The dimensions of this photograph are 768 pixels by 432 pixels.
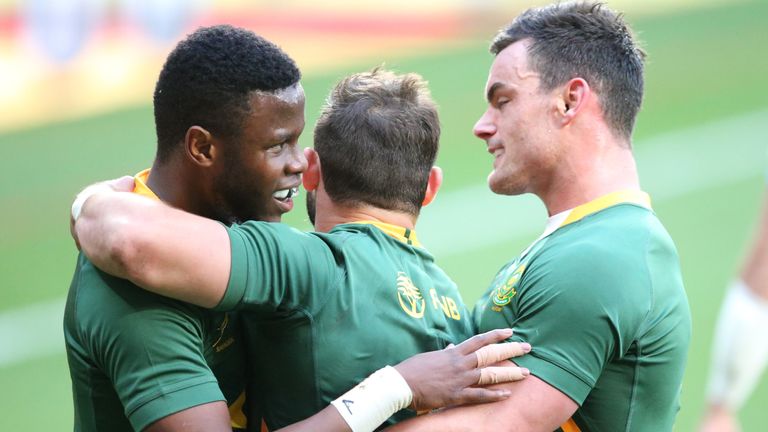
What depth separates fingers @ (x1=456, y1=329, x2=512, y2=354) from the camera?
3.53 meters

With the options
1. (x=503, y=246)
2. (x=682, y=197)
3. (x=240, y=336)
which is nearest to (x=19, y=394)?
(x=503, y=246)

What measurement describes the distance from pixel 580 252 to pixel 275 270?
0.93 metres

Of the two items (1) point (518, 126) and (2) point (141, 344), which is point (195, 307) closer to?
(2) point (141, 344)

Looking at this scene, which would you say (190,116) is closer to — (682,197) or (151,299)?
(151,299)

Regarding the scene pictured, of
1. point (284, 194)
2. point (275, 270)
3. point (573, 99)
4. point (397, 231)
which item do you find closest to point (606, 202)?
point (573, 99)

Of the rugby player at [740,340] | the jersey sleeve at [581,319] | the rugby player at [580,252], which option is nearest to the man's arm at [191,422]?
the rugby player at [580,252]

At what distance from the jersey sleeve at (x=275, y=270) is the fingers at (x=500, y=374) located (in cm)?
50

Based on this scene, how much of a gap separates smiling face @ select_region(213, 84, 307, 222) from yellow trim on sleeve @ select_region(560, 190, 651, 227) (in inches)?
37.2

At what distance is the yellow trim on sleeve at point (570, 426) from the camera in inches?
146

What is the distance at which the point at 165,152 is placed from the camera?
359 cm

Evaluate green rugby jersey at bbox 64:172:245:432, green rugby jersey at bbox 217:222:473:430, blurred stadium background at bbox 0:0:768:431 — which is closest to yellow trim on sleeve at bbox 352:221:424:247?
green rugby jersey at bbox 217:222:473:430

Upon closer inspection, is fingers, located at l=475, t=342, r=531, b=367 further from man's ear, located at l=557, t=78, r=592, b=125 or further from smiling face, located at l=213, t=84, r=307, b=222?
man's ear, located at l=557, t=78, r=592, b=125

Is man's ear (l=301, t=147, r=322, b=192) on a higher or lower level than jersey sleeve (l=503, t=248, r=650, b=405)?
higher

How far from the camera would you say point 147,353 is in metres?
3.28
